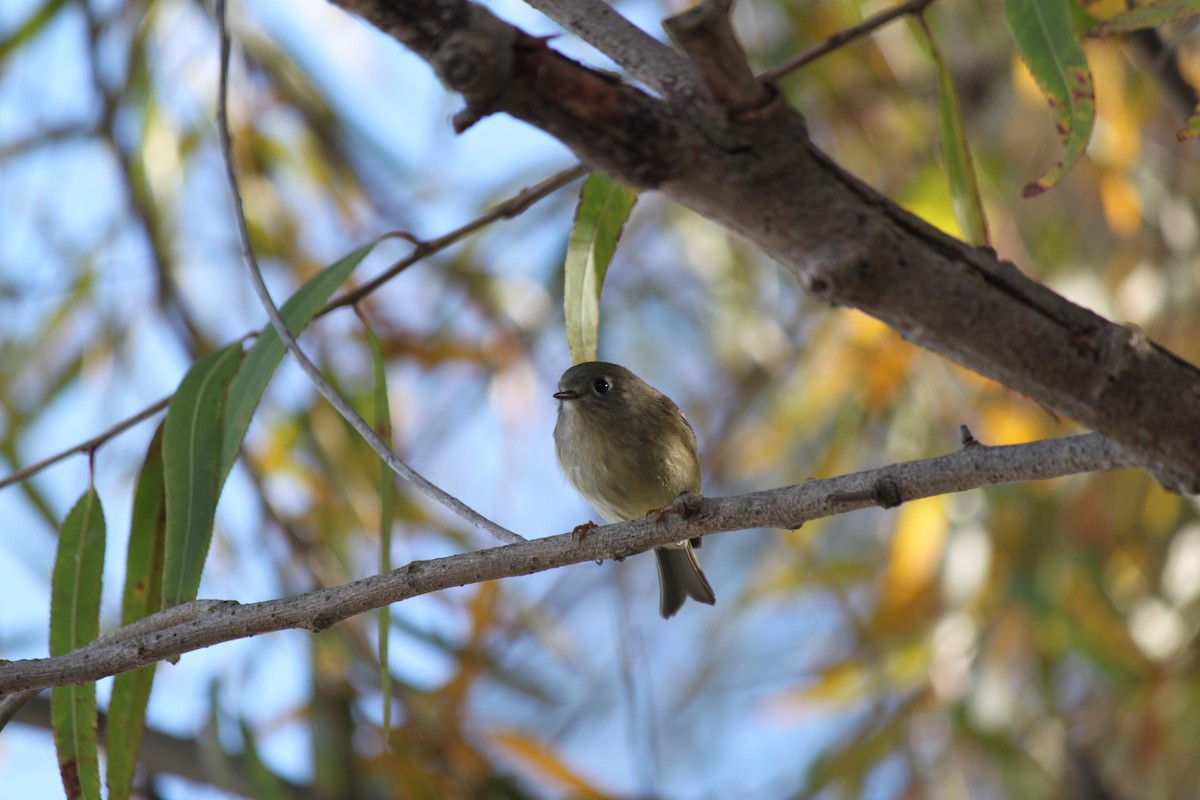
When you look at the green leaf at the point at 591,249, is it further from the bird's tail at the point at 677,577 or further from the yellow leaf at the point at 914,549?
the yellow leaf at the point at 914,549

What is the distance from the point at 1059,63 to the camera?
5.30 ft

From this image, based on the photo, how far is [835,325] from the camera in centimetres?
366

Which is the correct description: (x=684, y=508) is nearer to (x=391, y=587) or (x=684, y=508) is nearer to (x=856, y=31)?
(x=391, y=587)

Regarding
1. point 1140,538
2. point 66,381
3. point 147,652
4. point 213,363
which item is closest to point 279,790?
point 213,363

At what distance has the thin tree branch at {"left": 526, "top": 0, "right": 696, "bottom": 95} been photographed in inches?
38.9

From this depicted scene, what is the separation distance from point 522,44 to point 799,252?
0.27 meters

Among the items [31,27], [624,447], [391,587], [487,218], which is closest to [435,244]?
[487,218]

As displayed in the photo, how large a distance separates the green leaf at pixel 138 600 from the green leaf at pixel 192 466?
0.42ft

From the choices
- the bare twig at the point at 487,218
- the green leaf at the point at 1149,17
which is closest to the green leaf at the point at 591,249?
the bare twig at the point at 487,218

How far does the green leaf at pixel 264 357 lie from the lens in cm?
180

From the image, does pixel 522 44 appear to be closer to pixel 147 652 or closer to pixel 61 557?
pixel 147 652

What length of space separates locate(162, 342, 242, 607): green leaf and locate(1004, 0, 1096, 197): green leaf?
4.23ft

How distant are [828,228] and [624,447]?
1.84 m

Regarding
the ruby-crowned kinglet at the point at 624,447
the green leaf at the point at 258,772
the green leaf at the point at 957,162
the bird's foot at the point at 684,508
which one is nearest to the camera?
the bird's foot at the point at 684,508
